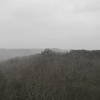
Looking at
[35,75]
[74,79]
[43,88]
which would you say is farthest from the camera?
[35,75]

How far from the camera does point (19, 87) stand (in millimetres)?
5961

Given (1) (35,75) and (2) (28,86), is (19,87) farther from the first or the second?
(1) (35,75)

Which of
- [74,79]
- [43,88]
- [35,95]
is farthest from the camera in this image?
[74,79]

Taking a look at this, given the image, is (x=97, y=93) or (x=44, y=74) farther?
(x=44, y=74)

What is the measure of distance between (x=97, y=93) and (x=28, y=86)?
2408 mm

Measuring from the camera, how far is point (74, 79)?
6672 millimetres

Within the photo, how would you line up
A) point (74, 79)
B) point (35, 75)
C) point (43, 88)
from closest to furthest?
point (43, 88), point (74, 79), point (35, 75)

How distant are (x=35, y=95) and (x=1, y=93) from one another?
3.85ft

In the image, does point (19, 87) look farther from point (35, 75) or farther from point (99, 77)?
point (99, 77)

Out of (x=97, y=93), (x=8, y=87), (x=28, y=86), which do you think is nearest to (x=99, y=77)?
(x=97, y=93)

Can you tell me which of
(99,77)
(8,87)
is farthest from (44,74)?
(99,77)

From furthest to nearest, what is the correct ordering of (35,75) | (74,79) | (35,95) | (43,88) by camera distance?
(35,75) < (74,79) < (43,88) < (35,95)

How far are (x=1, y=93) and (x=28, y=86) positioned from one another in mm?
973

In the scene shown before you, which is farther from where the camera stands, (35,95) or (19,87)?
(19,87)
